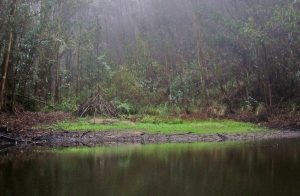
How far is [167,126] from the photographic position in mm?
25531

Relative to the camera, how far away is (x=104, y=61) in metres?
Answer: 42.8

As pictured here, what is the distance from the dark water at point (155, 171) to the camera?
10.8 metres

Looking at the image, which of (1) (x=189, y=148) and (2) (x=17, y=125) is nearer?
(1) (x=189, y=148)

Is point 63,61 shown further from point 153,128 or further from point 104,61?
point 153,128

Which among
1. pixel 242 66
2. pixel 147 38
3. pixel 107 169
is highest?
pixel 147 38

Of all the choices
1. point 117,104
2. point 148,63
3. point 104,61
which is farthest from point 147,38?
point 117,104

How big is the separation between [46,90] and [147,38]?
15.2 m

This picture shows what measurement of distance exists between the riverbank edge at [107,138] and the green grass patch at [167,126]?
32.5 inches

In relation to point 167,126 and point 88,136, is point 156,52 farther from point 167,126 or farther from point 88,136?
point 88,136

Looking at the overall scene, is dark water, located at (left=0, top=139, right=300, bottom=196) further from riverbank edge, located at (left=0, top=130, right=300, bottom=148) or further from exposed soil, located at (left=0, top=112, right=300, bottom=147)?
exposed soil, located at (left=0, top=112, right=300, bottom=147)

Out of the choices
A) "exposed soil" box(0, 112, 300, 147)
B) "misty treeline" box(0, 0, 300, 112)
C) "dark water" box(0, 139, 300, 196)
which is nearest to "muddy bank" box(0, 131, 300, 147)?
"exposed soil" box(0, 112, 300, 147)

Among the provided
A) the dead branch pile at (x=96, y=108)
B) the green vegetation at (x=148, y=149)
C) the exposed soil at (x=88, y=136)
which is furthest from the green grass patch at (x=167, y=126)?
the green vegetation at (x=148, y=149)

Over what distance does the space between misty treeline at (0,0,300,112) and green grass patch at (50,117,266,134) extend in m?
4.53

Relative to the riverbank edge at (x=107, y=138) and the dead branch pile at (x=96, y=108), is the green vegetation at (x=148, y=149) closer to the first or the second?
the riverbank edge at (x=107, y=138)
